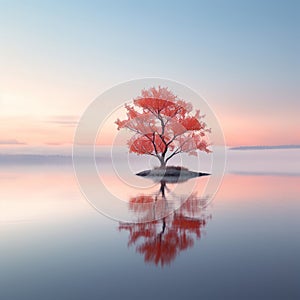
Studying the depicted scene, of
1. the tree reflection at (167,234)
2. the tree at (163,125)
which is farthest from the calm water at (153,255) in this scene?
the tree at (163,125)

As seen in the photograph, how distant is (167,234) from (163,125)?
2281 cm

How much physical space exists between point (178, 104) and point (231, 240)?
2442 cm

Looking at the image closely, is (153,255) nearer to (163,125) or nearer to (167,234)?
(167,234)

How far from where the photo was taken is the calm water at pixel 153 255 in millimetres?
7000

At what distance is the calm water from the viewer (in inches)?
276

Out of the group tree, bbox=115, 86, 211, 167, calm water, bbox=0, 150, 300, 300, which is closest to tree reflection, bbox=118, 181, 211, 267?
calm water, bbox=0, 150, 300, 300

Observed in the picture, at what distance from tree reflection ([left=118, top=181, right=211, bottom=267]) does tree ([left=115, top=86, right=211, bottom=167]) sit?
1795 centimetres

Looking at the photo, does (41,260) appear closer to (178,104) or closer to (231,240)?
(231,240)

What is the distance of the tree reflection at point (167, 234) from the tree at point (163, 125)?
707 inches

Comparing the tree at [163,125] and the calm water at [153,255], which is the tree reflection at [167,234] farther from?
the tree at [163,125]

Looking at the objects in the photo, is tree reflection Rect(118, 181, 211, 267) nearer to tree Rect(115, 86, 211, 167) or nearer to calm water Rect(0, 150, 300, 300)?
calm water Rect(0, 150, 300, 300)

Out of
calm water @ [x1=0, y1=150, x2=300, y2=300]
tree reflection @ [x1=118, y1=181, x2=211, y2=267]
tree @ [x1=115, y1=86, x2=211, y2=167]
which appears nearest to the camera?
calm water @ [x1=0, y1=150, x2=300, y2=300]

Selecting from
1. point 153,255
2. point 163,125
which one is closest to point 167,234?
point 153,255

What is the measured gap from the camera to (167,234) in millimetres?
11086
